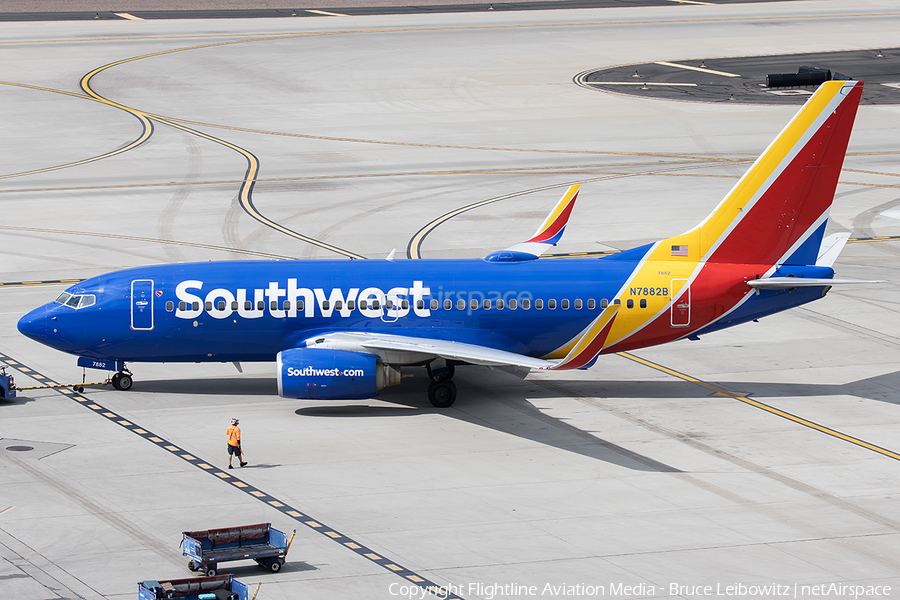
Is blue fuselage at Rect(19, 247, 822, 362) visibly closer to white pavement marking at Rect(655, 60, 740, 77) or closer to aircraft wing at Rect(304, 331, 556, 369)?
aircraft wing at Rect(304, 331, 556, 369)

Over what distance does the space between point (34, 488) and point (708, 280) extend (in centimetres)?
2279

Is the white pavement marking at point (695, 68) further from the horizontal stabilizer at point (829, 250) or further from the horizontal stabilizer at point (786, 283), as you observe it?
the horizontal stabilizer at point (786, 283)

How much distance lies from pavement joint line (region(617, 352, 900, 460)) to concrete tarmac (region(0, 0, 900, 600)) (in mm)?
151

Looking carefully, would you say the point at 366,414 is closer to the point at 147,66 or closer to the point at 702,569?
the point at 702,569

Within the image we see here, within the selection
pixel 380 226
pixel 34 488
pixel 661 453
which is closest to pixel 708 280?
pixel 661 453

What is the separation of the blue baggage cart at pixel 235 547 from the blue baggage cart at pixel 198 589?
1540mm

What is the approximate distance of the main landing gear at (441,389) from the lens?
40719 millimetres

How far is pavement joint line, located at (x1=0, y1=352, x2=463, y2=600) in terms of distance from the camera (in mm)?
27797

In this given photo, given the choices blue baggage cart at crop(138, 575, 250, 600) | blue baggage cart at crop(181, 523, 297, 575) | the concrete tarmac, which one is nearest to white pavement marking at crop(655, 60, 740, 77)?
the concrete tarmac

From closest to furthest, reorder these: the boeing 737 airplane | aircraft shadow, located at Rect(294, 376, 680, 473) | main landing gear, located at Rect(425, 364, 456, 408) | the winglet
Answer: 1. aircraft shadow, located at Rect(294, 376, 680, 473)
2. main landing gear, located at Rect(425, 364, 456, 408)
3. the boeing 737 airplane
4. the winglet

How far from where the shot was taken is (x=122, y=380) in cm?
4259

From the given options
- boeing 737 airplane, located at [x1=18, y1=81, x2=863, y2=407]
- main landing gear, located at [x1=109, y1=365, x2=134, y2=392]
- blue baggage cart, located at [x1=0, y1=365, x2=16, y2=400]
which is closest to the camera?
blue baggage cart, located at [x1=0, y1=365, x2=16, y2=400]

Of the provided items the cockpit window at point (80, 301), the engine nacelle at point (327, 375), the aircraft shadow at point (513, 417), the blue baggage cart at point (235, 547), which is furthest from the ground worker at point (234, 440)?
the cockpit window at point (80, 301)

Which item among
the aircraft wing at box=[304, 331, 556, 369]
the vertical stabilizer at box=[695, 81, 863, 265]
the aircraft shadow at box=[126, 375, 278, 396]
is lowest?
the aircraft shadow at box=[126, 375, 278, 396]
